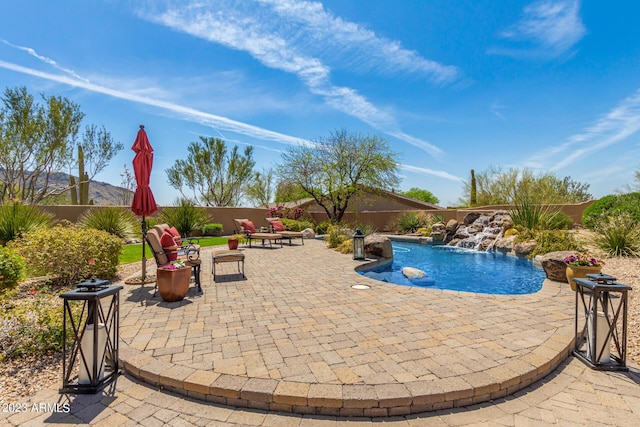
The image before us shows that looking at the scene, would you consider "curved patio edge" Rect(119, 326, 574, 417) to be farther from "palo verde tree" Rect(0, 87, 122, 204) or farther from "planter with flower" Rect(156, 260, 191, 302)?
"palo verde tree" Rect(0, 87, 122, 204)

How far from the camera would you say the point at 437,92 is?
13414mm

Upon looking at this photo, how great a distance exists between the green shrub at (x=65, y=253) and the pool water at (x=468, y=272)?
611 centimetres

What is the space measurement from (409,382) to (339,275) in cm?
432

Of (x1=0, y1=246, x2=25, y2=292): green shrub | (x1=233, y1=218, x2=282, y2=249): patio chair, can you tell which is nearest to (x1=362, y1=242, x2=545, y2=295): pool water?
(x1=233, y1=218, x2=282, y2=249): patio chair

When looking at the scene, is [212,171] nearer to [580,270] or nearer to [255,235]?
[255,235]

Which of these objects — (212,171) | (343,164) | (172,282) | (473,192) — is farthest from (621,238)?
(212,171)

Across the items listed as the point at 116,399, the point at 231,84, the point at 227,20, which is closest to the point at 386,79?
the point at 231,84

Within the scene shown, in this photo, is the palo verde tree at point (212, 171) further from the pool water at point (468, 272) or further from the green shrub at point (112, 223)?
the pool water at point (468, 272)

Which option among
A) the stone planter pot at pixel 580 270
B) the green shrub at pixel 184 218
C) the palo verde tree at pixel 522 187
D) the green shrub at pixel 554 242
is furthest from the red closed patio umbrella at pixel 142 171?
the palo verde tree at pixel 522 187

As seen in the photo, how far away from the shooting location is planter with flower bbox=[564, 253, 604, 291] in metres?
5.29

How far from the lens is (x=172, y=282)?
472 cm

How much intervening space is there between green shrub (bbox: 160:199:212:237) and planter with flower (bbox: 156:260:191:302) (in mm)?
9927

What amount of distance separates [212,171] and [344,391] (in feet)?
89.4

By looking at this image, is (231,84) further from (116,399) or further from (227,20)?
(116,399)
